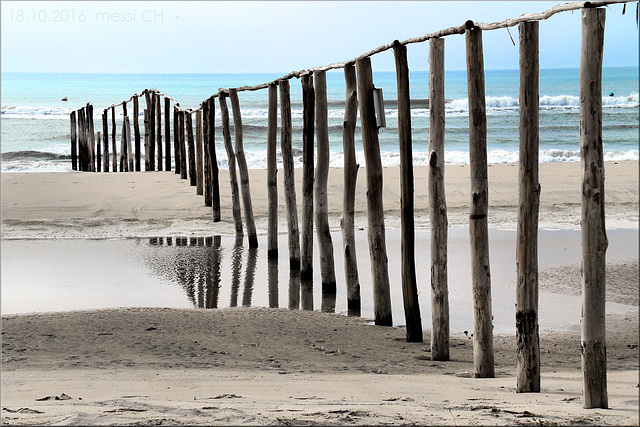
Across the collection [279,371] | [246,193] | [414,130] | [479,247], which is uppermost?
[414,130]

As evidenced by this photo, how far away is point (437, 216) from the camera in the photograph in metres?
5.62

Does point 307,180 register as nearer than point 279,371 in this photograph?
No

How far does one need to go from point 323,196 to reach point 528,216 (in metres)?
4.33

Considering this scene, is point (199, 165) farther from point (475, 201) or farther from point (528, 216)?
point (528, 216)

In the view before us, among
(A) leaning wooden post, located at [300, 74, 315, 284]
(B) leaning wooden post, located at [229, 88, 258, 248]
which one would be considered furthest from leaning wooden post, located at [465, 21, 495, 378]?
(B) leaning wooden post, located at [229, 88, 258, 248]

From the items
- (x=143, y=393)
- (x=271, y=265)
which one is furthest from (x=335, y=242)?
(x=143, y=393)

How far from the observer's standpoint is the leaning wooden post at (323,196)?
842cm

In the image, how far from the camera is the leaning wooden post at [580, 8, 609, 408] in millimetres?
3883

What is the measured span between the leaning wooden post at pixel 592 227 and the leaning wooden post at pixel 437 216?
67.4 inches

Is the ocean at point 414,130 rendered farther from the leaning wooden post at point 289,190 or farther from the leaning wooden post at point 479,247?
the leaning wooden post at point 479,247

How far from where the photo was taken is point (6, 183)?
1670 cm

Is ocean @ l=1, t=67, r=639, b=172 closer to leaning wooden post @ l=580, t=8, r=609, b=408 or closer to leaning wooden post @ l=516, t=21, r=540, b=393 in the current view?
leaning wooden post @ l=516, t=21, r=540, b=393

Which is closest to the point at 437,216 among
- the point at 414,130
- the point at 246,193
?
the point at 246,193

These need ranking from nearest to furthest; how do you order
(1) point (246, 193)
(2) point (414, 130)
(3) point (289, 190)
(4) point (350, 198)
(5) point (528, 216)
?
(5) point (528, 216) < (4) point (350, 198) < (3) point (289, 190) < (1) point (246, 193) < (2) point (414, 130)
